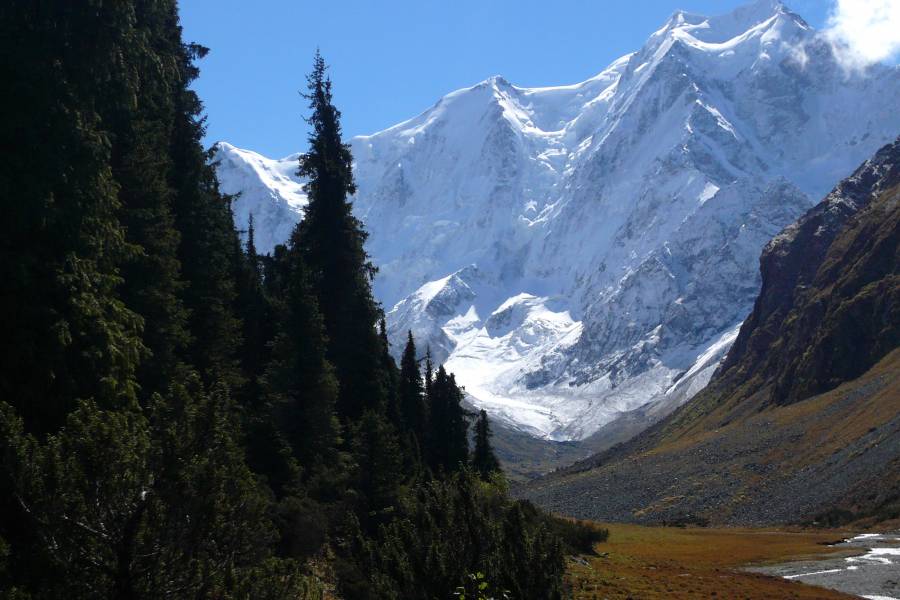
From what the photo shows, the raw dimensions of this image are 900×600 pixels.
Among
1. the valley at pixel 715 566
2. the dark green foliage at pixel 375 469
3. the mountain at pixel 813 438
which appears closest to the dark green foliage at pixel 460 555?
the valley at pixel 715 566

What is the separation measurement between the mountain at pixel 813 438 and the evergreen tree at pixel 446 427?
→ 44.2 meters

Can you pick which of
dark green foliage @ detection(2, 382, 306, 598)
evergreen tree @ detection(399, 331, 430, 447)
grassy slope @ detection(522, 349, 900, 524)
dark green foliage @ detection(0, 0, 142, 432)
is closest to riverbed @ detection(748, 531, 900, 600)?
evergreen tree @ detection(399, 331, 430, 447)

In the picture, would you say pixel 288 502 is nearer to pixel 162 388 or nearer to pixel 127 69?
pixel 162 388

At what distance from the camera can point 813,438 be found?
13300cm

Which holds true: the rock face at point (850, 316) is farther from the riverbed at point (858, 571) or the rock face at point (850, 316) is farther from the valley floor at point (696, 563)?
the riverbed at point (858, 571)

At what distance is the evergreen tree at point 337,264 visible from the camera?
5047 centimetres

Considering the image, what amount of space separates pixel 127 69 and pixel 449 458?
164ft

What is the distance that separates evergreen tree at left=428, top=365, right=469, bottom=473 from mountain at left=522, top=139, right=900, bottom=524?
4416cm

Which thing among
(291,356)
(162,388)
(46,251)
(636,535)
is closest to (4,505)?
(46,251)

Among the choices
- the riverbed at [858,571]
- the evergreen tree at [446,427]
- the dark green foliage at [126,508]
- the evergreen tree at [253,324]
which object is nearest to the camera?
the dark green foliage at [126,508]

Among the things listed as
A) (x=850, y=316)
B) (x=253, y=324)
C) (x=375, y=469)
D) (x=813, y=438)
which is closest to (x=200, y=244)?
(x=253, y=324)

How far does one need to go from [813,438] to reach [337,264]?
4001 inches

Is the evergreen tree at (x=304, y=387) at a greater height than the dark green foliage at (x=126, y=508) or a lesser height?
greater

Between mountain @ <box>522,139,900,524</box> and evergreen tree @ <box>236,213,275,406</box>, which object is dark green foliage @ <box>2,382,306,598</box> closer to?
evergreen tree @ <box>236,213,275,406</box>
